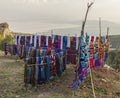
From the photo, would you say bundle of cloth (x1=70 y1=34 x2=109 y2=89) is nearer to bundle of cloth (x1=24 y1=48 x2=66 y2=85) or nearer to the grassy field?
the grassy field

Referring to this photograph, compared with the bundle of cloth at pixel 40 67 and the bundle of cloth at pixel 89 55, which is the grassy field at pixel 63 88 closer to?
the bundle of cloth at pixel 40 67

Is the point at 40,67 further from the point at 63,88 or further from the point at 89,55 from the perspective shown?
the point at 89,55

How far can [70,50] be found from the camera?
2164 centimetres

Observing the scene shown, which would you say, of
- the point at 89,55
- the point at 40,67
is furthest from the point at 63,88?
the point at 89,55

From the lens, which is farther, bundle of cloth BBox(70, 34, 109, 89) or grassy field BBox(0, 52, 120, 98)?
bundle of cloth BBox(70, 34, 109, 89)

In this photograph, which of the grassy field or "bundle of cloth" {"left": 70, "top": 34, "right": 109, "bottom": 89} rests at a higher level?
"bundle of cloth" {"left": 70, "top": 34, "right": 109, "bottom": 89}

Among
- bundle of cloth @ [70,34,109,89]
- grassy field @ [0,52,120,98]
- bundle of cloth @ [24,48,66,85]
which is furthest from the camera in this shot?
bundle of cloth @ [24,48,66,85]

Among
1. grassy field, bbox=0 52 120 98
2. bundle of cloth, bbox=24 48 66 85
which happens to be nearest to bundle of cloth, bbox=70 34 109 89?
grassy field, bbox=0 52 120 98

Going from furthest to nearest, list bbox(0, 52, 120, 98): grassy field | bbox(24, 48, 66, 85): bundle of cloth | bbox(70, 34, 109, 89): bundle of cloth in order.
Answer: bbox(24, 48, 66, 85): bundle of cloth < bbox(70, 34, 109, 89): bundle of cloth < bbox(0, 52, 120, 98): grassy field

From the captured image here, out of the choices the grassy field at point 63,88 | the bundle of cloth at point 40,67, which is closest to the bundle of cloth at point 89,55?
the grassy field at point 63,88

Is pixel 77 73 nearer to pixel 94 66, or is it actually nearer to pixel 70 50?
pixel 94 66

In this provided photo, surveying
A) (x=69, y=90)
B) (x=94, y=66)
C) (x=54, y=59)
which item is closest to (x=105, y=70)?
(x=94, y=66)

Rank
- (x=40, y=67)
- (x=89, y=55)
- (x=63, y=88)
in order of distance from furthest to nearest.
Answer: (x=89, y=55), (x=40, y=67), (x=63, y=88)

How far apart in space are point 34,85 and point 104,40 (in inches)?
303
